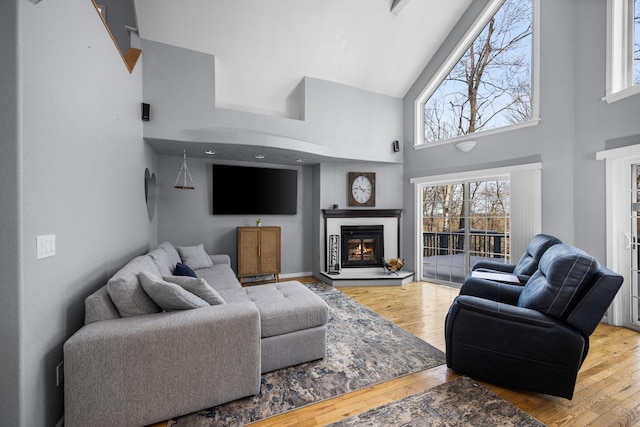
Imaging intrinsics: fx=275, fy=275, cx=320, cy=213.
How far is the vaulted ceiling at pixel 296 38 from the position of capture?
3607 mm

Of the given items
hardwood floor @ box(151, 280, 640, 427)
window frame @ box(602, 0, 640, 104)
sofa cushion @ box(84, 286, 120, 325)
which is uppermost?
window frame @ box(602, 0, 640, 104)

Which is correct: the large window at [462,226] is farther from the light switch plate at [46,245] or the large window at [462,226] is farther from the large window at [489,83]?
the light switch plate at [46,245]

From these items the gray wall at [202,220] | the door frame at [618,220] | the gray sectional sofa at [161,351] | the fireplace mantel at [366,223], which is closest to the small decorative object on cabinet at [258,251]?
the gray wall at [202,220]

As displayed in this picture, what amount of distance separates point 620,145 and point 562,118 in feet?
2.19

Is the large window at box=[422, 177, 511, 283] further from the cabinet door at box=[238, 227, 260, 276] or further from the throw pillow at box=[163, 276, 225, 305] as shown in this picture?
the throw pillow at box=[163, 276, 225, 305]

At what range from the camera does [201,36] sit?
372 cm

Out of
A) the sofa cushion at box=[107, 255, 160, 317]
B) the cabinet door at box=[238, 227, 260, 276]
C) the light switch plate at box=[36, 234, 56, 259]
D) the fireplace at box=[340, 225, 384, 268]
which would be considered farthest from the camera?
the fireplace at box=[340, 225, 384, 268]

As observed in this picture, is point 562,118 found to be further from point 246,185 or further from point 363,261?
point 246,185

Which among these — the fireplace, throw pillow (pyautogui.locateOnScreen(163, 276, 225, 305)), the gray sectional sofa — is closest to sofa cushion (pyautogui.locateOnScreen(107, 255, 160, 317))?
the gray sectional sofa

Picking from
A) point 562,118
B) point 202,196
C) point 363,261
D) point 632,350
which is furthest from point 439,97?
point 202,196

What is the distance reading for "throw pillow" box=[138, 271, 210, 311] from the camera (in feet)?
5.95

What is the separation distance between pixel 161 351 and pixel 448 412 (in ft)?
5.99

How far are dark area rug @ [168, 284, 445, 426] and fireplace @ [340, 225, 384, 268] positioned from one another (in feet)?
6.65

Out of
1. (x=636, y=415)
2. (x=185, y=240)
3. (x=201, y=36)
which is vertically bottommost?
(x=636, y=415)
